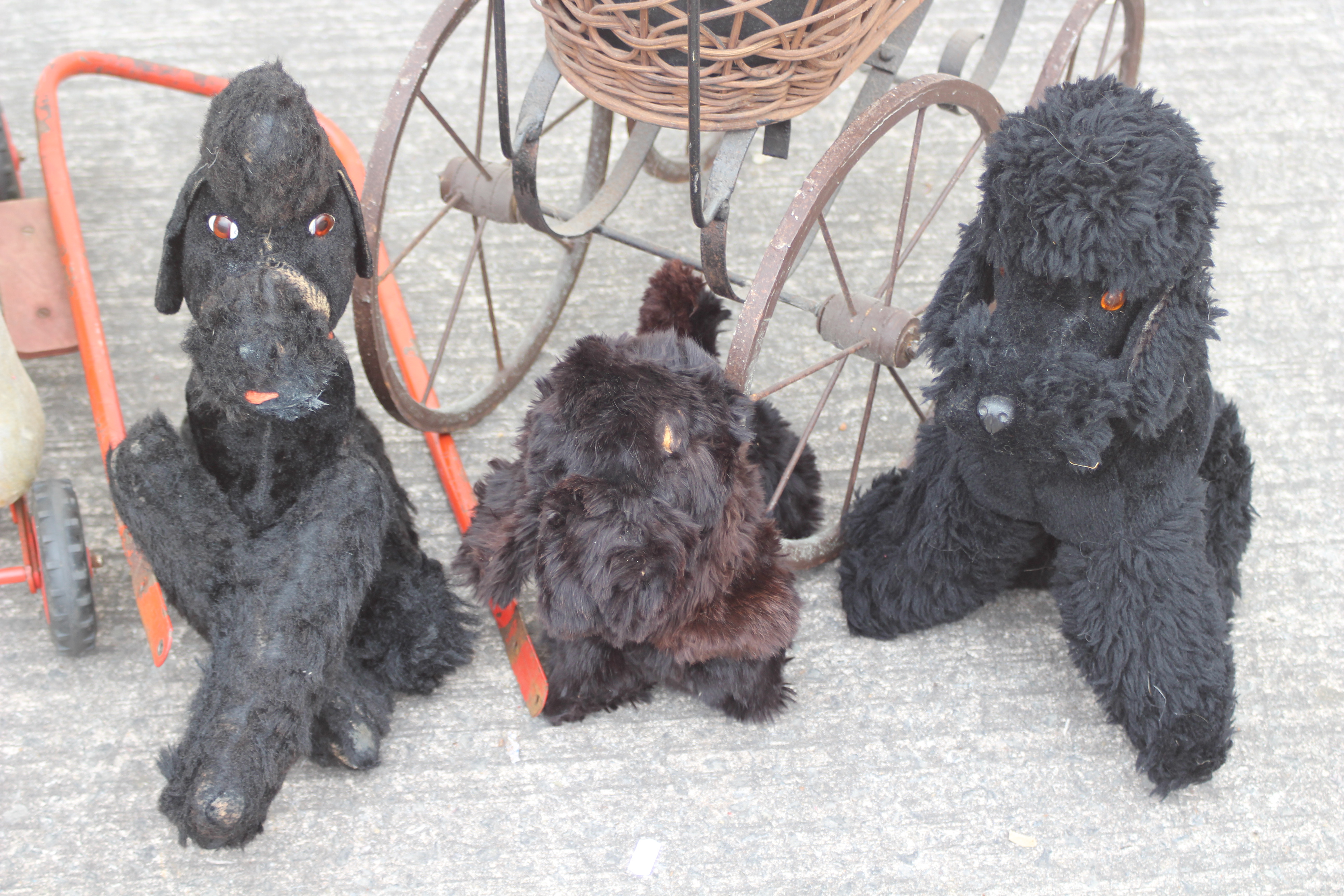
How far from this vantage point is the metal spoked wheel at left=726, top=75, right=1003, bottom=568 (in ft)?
5.22

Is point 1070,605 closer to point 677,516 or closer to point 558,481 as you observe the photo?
point 677,516

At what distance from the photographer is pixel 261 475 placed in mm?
1585

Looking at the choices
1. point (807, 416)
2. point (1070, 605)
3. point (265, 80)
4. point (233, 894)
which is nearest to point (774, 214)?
point (807, 416)

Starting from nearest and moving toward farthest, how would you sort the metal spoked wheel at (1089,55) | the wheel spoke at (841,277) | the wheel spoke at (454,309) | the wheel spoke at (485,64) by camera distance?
the wheel spoke at (841,277)
the wheel spoke at (485,64)
the wheel spoke at (454,309)
the metal spoked wheel at (1089,55)

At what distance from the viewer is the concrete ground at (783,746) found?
163cm

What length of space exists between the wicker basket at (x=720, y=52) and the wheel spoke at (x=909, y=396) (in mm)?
466

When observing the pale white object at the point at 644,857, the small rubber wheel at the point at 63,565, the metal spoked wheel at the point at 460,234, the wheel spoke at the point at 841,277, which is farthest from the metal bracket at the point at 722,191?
the small rubber wheel at the point at 63,565

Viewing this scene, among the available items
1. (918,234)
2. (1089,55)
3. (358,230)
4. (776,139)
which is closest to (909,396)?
(918,234)

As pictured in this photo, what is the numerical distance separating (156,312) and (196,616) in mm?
1073

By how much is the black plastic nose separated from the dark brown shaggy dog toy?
0.31 metres

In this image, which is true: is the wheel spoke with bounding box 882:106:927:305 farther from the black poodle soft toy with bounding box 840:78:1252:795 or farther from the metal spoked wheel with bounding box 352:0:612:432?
the metal spoked wheel with bounding box 352:0:612:432

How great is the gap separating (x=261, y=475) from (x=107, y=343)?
37.9 inches

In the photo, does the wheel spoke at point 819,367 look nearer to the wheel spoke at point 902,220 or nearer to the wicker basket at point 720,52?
the wheel spoke at point 902,220

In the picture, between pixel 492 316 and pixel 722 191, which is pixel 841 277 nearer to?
pixel 722 191
